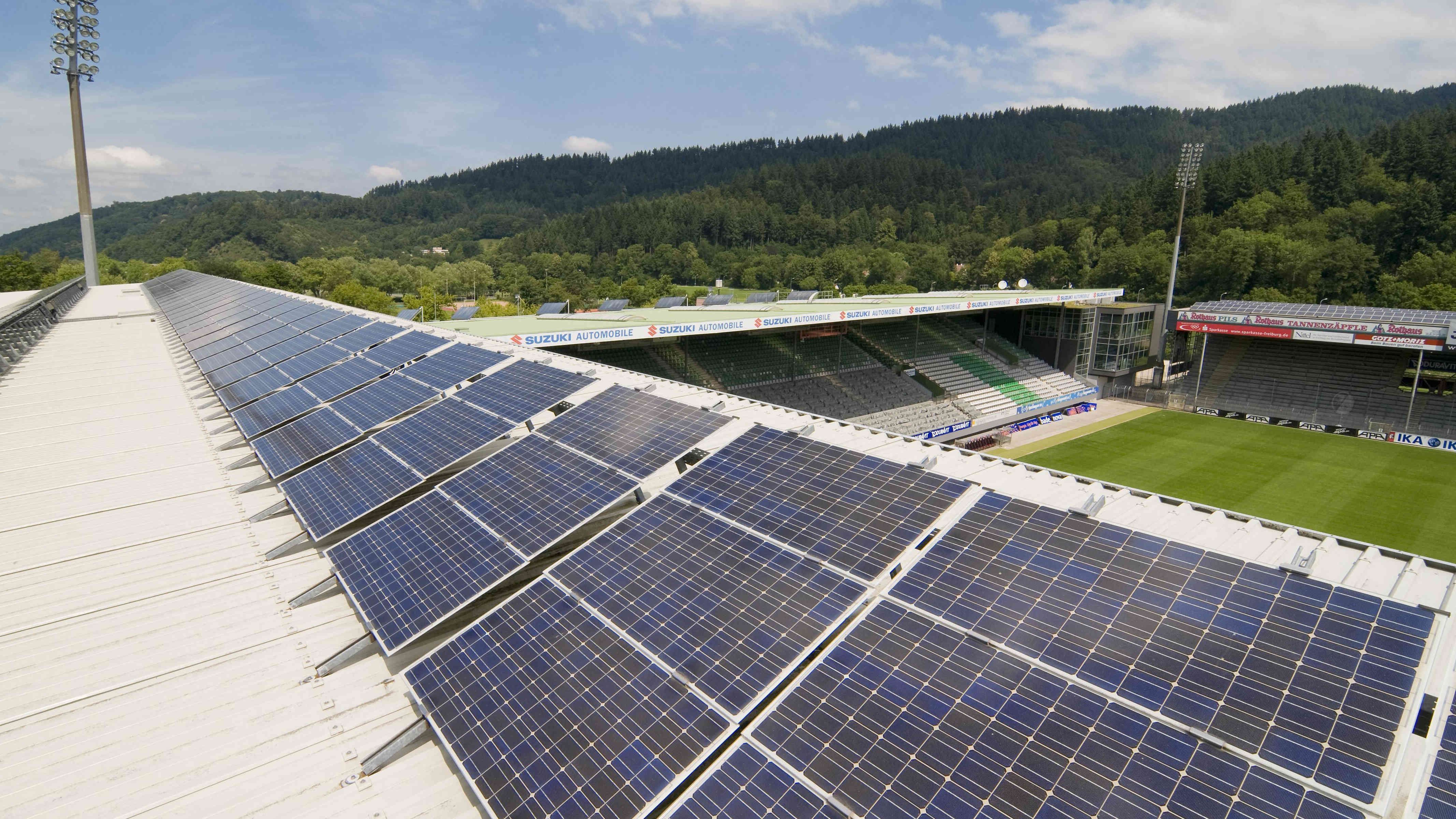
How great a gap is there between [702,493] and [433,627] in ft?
14.5

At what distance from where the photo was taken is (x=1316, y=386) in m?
50.3

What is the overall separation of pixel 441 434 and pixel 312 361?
13261 millimetres

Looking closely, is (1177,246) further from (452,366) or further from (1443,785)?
(1443,785)

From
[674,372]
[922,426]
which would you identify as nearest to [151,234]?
[674,372]

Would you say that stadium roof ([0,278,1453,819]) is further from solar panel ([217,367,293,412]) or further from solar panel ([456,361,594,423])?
solar panel ([217,367,293,412])

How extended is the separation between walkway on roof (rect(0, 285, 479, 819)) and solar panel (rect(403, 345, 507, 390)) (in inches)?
192

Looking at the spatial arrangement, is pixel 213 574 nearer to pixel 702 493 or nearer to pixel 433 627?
pixel 433 627

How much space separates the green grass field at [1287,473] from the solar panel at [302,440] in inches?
1021

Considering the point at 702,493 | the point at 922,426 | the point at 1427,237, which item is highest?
the point at 1427,237

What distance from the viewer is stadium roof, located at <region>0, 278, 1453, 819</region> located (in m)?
7.23

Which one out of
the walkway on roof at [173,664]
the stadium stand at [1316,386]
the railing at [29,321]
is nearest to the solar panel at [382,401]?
the walkway on roof at [173,664]

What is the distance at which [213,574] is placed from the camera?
11.9 m

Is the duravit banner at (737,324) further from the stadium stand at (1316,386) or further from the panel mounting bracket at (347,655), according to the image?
the stadium stand at (1316,386)

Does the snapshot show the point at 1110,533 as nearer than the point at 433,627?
Yes
